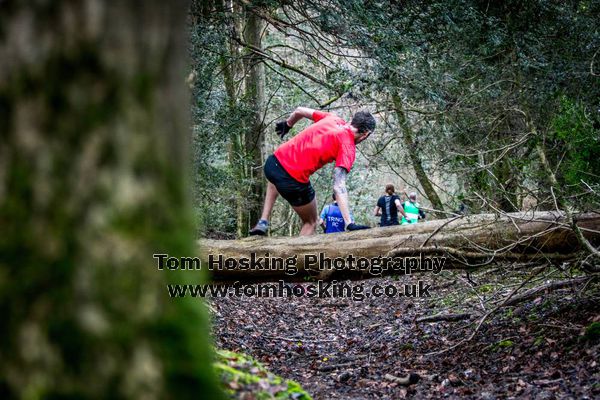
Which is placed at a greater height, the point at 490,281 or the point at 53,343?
the point at 53,343

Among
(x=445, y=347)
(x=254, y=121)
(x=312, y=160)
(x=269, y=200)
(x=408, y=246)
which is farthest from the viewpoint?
(x=254, y=121)

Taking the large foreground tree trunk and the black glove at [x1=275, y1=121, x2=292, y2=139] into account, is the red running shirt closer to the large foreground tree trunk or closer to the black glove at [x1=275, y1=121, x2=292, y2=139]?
the black glove at [x1=275, y1=121, x2=292, y2=139]

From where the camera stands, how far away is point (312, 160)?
25.1 ft

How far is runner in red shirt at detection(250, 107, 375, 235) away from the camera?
745cm

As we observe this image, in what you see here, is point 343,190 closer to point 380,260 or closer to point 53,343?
point 380,260

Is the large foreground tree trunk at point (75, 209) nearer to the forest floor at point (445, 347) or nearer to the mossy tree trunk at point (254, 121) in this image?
the forest floor at point (445, 347)

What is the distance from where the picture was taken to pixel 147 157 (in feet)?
4.67

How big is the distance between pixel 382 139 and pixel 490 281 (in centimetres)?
679

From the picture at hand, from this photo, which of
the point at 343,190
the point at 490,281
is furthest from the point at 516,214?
the point at 490,281

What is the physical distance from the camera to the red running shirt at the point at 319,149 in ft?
24.5

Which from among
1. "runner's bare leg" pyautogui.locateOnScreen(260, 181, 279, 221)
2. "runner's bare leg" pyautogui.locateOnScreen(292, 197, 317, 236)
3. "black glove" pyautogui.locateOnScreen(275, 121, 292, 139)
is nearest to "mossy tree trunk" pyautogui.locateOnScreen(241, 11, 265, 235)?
"black glove" pyautogui.locateOnScreen(275, 121, 292, 139)

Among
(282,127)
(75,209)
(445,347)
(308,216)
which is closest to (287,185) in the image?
(308,216)

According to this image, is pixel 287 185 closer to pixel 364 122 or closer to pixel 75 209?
pixel 364 122

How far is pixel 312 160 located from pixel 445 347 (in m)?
2.72
